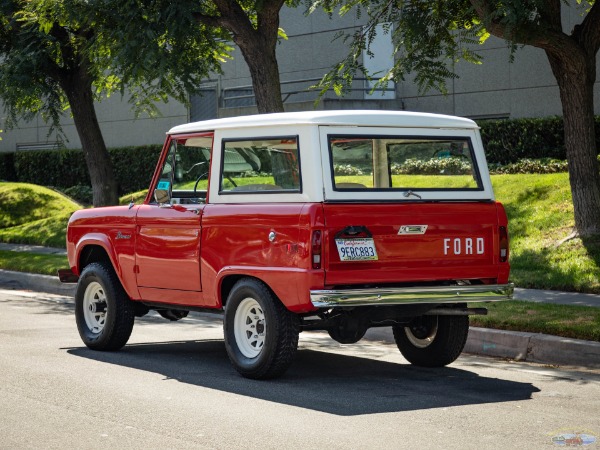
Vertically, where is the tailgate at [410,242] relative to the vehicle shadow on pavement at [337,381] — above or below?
above

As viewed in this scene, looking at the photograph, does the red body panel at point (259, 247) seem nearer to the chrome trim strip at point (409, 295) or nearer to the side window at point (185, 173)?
the chrome trim strip at point (409, 295)

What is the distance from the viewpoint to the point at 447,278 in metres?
9.09

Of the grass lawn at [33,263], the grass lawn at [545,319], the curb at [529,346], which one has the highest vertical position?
the grass lawn at [33,263]

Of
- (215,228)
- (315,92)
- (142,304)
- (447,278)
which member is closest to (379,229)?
(447,278)

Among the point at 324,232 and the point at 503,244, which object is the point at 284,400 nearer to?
the point at 324,232

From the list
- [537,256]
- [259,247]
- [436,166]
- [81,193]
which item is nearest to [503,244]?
[436,166]

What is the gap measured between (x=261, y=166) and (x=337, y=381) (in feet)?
6.29

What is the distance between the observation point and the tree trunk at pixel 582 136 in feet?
53.1

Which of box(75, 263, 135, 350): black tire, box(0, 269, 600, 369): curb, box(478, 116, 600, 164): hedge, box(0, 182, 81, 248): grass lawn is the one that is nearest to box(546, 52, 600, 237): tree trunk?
box(0, 269, 600, 369): curb

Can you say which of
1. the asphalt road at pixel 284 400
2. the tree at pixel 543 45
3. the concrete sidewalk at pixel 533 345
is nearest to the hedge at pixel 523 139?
the tree at pixel 543 45

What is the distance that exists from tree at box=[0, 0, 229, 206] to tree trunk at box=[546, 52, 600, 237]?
5911 millimetres

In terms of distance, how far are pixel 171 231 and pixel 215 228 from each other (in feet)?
2.28

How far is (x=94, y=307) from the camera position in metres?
11.1

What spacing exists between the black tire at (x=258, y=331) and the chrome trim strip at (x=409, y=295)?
48 centimetres
